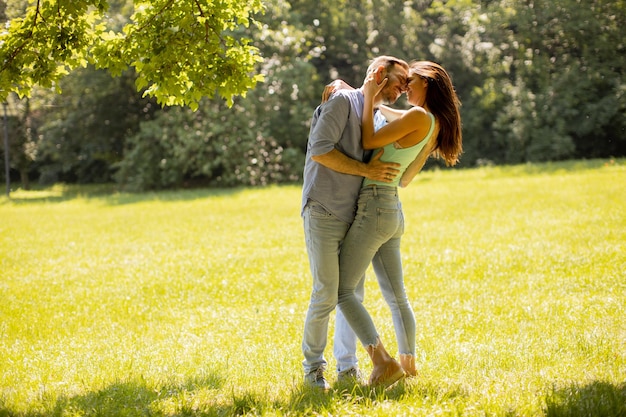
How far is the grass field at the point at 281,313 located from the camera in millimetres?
4348

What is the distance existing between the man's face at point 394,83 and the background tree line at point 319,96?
1923cm

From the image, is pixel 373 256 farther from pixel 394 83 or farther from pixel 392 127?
pixel 394 83

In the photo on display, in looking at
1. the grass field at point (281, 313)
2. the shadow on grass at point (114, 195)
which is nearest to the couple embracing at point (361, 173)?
the grass field at point (281, 313)

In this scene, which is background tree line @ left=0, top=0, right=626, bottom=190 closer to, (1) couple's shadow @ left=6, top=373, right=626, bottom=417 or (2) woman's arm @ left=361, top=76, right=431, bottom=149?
(2) woman's arm @ left=361, top=76, right=431, bottom=149

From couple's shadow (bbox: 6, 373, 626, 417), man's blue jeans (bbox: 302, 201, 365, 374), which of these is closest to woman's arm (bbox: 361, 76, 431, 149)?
man's blue jeans (bbox: 302, 201, 365, 374)

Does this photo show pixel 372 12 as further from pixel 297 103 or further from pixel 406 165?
pixel 406 165

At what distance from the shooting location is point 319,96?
28.3m

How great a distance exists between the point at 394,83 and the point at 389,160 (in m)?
0.47

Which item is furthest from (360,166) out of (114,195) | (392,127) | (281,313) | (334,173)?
(114,195)

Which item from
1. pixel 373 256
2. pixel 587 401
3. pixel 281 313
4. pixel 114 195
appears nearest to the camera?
pixel 587 401

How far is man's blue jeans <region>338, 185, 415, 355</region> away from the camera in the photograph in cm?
432

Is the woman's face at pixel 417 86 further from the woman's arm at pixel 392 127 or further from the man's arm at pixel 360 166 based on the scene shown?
the man's arm at pixel 360 166

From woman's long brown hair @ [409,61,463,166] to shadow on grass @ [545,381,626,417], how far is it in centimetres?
165

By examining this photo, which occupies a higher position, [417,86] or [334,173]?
[417,86]
